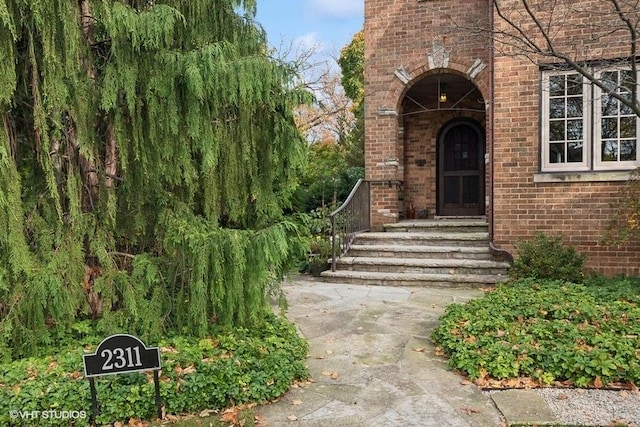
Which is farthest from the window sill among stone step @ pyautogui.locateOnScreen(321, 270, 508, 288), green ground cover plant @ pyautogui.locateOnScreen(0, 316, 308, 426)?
green ground cover plant @ pyautogui.locateOnScreen(0, 316, 308, 426)

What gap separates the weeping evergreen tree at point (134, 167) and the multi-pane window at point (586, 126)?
196 inches

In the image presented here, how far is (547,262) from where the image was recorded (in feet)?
20.7

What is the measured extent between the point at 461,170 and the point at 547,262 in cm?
419

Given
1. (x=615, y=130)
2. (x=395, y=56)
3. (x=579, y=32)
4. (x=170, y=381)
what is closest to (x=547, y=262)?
(x=615, y=130)

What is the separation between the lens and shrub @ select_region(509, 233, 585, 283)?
623 cm

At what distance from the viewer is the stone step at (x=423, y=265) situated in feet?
23.5

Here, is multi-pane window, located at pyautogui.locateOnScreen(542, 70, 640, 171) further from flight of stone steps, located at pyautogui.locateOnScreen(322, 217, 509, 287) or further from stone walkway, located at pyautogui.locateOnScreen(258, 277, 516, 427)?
stone walkway, located at pyautogui.locateOnScreen(258, 277, 516, 427)

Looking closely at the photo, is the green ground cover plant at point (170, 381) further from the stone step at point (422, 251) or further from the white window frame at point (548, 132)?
the white window frame at point (548, 132)

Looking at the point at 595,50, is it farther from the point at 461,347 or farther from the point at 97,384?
the point at 97,384

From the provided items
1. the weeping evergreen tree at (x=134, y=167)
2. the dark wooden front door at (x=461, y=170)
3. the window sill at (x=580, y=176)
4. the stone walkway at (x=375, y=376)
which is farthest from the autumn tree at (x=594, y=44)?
the weeping evergreen tree at (x=134, y=167)

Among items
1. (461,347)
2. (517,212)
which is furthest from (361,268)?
(461,347)

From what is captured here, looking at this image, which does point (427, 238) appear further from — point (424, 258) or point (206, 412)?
point (206, 412)

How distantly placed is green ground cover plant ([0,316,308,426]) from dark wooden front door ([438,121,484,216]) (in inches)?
291

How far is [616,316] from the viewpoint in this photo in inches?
168
